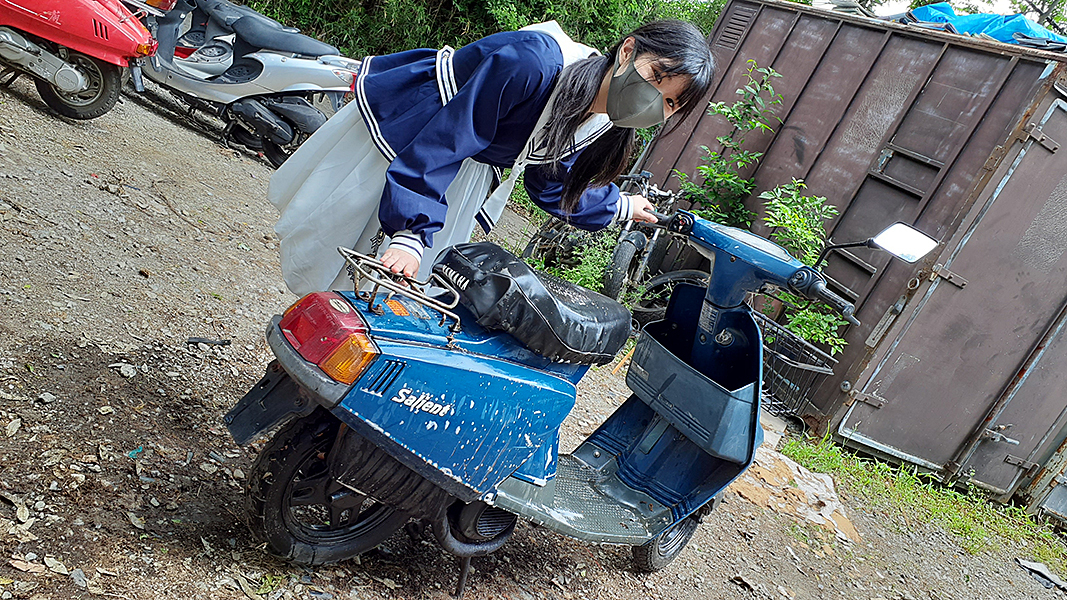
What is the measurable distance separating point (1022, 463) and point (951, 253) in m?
1.80

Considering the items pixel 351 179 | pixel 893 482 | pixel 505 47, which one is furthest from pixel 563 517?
pixel 893 482

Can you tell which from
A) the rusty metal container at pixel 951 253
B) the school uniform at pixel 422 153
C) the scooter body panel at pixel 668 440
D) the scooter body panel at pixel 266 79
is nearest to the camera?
the school uniform at pixel 422 153

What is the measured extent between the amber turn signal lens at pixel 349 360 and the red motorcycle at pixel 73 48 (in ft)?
13.0

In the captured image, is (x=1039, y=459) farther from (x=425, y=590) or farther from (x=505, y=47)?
(x=505, y=47)

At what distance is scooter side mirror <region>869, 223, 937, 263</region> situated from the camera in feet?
6.53

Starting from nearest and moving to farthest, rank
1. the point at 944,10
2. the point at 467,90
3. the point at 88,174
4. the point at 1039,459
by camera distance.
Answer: the point at 467,90, the point at 88,174, the point at 1039,459, the point at 944,10

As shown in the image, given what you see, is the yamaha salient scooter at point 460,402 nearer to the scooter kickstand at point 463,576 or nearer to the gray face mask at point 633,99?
the scooter kickstand at point 463,576

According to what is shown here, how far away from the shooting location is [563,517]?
7.04 feet

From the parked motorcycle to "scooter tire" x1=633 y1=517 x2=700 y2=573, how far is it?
391cm

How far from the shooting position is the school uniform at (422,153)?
1.69 metres

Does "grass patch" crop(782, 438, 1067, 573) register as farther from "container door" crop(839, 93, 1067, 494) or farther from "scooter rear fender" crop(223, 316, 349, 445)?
"scooter rear fender" crop(223, 316, 349, 445)

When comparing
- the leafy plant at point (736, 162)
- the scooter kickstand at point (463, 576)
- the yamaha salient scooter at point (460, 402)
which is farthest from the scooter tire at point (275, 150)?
the scooter kickstand at point (463, 576)

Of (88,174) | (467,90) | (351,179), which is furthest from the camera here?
(88,174)

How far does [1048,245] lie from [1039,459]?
1.60 m
